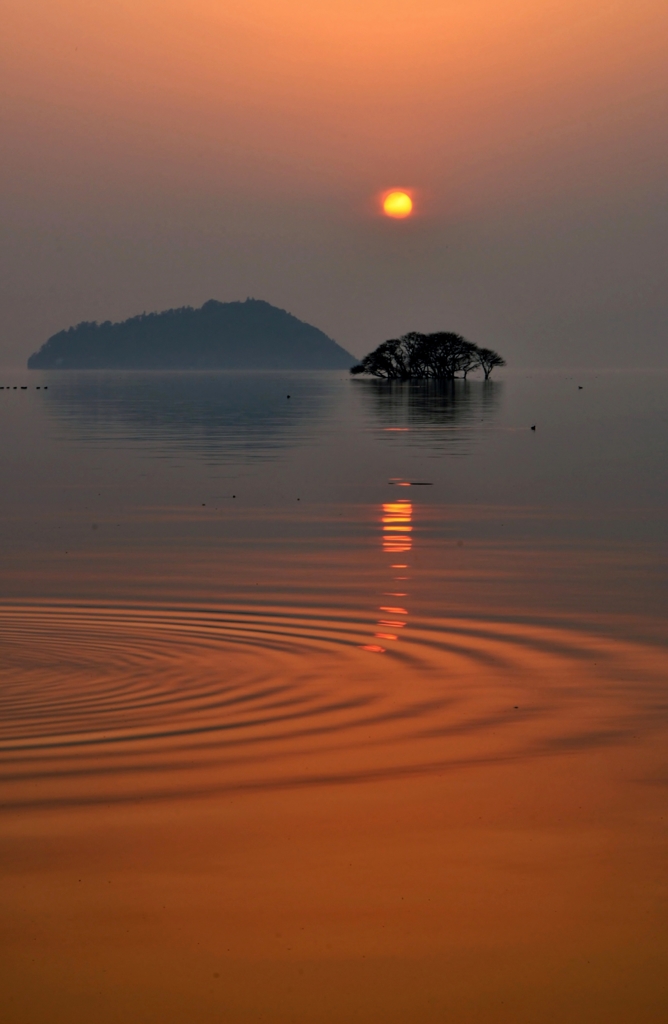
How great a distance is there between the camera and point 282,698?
540 inches

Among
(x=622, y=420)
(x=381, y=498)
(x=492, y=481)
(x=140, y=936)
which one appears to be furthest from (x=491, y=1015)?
(x=622, y=420)

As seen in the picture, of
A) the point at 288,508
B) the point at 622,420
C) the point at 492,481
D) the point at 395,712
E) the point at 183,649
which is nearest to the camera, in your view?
the point at 395,712

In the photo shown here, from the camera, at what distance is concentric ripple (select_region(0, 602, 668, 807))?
1130 centimetres

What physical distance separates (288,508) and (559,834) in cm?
2521

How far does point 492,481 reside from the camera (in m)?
43.3

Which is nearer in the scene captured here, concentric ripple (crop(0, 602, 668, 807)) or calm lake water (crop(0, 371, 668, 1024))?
calm lake water (crop(0, 371, 668, 1024))

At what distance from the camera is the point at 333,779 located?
10945mm

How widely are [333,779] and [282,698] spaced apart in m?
2.84

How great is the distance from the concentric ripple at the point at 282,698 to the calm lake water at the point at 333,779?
0.15 feet

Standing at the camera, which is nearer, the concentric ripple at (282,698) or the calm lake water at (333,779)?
the calm lake water at (333,779)

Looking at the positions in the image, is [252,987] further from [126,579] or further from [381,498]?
[381,498]

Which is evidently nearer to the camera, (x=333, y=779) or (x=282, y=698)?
(x=333, y=779)

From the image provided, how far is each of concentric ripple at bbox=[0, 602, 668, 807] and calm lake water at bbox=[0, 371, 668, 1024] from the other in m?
0.05

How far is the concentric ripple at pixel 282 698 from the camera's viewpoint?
37.1ft
